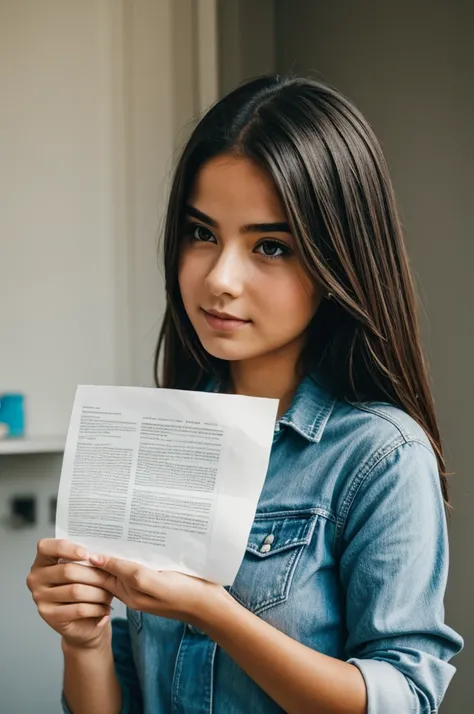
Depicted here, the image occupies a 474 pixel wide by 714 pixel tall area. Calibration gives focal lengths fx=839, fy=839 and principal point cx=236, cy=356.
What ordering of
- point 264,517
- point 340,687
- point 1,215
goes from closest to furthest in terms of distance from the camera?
point 340,687 < point 264,517 < point 1,215

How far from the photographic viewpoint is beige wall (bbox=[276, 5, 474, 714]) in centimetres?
144


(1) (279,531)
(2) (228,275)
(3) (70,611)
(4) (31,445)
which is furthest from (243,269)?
(4) (31,445)

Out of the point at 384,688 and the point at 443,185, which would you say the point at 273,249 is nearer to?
the point at 384,688

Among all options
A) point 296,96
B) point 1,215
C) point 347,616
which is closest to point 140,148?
point 1,215

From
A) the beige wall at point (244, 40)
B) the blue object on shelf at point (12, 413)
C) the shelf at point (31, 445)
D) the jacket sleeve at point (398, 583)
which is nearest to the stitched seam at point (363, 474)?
the jacket sleeve at point (398, 583)

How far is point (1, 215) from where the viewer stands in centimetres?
169

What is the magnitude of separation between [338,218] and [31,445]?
3.10 ft

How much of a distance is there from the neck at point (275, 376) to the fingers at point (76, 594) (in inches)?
11.2

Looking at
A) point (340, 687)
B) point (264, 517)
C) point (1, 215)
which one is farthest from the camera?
point (1, 215)

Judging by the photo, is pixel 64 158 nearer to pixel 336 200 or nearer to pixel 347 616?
pixel 336 200

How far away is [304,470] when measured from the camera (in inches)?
34.7

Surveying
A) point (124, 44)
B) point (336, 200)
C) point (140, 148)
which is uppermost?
point (124, 44)

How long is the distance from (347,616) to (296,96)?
54 centimetres

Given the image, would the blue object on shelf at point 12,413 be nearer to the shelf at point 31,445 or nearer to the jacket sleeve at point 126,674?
the shelf at point 31,445
